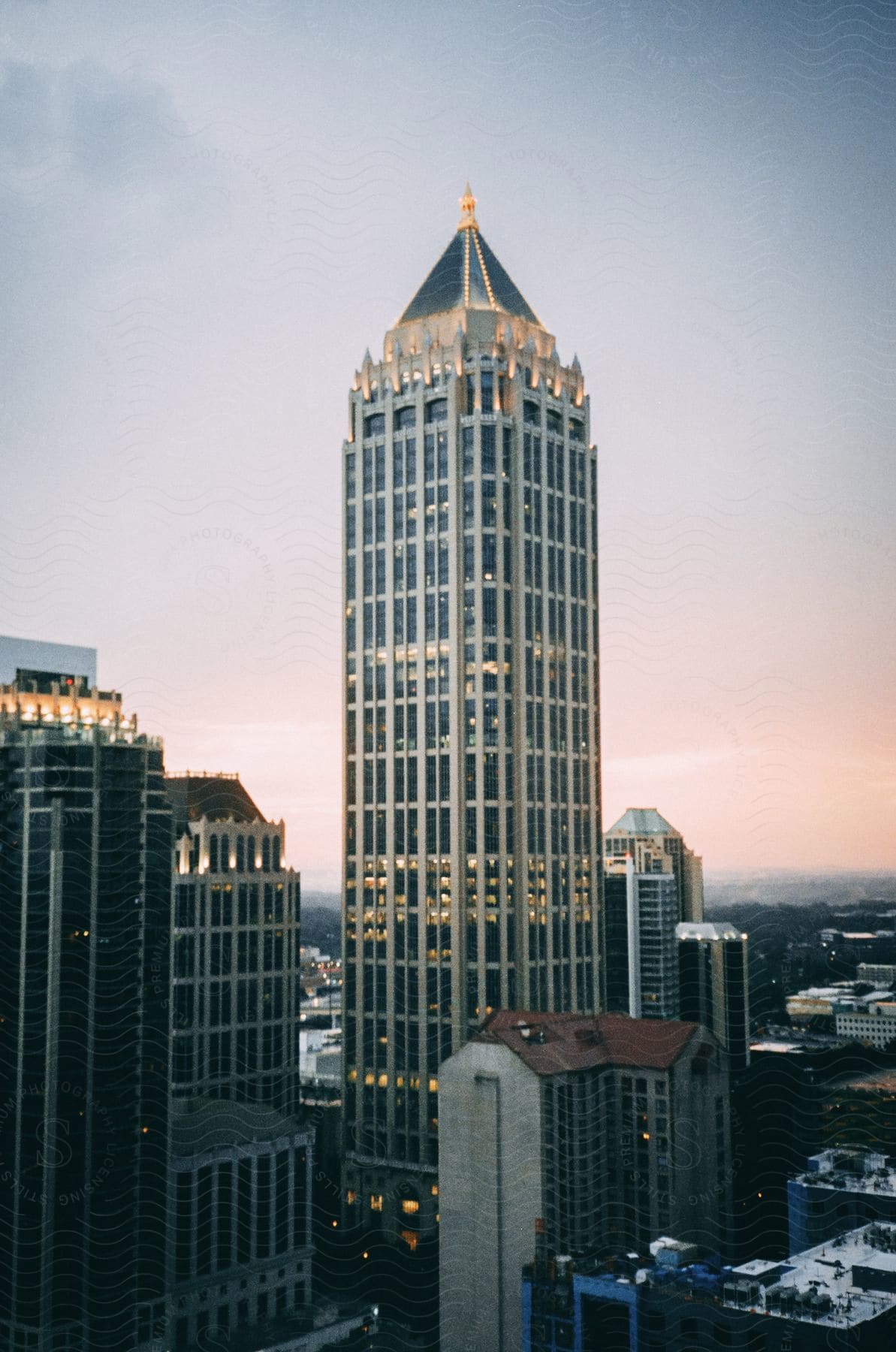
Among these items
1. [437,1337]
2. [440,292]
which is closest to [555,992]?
[437,1337]

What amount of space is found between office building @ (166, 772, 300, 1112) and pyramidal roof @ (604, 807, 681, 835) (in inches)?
205

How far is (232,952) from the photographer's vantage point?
12.0 metres

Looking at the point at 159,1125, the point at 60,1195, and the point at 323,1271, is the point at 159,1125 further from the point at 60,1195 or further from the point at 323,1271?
the point at 323,1271

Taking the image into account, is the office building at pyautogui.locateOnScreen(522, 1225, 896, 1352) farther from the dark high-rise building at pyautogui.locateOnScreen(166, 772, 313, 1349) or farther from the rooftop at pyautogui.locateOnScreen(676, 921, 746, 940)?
the rooftop at pyautogui.locateOnScreen(676, 921, 746, 940)

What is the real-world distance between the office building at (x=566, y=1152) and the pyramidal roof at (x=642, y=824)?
7635 mm

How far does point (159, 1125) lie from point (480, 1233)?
2122 millimetres

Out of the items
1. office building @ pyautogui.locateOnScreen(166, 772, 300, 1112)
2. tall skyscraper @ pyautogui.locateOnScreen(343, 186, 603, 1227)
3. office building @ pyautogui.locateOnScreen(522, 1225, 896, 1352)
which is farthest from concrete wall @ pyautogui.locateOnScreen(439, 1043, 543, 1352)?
office building @ pyautogui.locateOnScreen(166, 772, 300, 1112)

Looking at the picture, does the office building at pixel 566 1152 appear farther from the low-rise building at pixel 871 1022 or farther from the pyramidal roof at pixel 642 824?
the pyramidal roof at pixel 642 824

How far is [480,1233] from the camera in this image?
765 cm

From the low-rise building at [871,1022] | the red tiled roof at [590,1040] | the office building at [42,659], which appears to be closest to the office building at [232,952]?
the office building at [42,659]

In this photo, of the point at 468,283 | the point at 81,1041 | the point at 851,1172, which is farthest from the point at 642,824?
the point at 81,1041

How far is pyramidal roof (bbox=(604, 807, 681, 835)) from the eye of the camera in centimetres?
1634

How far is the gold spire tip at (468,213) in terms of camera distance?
12922mm

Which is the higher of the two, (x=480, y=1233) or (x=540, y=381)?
(x=540, y=381)
